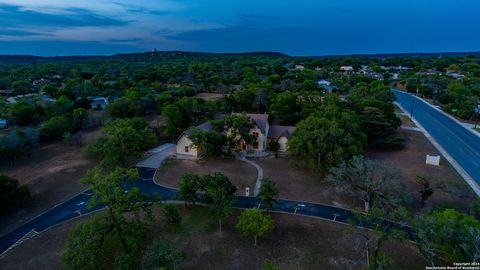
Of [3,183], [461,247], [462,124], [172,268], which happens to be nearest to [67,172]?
[3,183]

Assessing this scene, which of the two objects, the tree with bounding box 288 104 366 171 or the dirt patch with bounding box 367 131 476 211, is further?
the tree with bounding box 288 104 366 171

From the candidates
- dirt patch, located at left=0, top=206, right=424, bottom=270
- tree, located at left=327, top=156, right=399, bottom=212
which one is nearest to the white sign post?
tree, located at left=327, top=156, right=399, bottom=212

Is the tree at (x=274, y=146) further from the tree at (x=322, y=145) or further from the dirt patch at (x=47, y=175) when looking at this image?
the dirt patch at (x=47, y=175)

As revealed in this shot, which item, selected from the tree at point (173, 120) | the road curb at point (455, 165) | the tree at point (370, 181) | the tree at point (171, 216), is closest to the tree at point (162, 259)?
the tree at point (171, 216)

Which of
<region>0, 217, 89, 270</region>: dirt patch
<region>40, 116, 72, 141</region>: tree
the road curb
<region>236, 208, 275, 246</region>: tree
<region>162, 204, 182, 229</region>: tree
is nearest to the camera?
<region>0, 217, 89, 270</region>: dirt patch

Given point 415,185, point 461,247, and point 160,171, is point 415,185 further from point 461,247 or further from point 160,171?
point 160,171

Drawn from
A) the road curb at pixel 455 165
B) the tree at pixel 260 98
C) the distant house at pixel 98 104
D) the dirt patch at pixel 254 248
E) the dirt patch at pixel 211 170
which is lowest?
the dirt patch at pixel 254 248

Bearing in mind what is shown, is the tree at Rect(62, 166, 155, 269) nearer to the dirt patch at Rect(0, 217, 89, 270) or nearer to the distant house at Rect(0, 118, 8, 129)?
the dirt patch at Rect(0, 217, 89, 270)

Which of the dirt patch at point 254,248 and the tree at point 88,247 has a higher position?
the tree at point 88,247
